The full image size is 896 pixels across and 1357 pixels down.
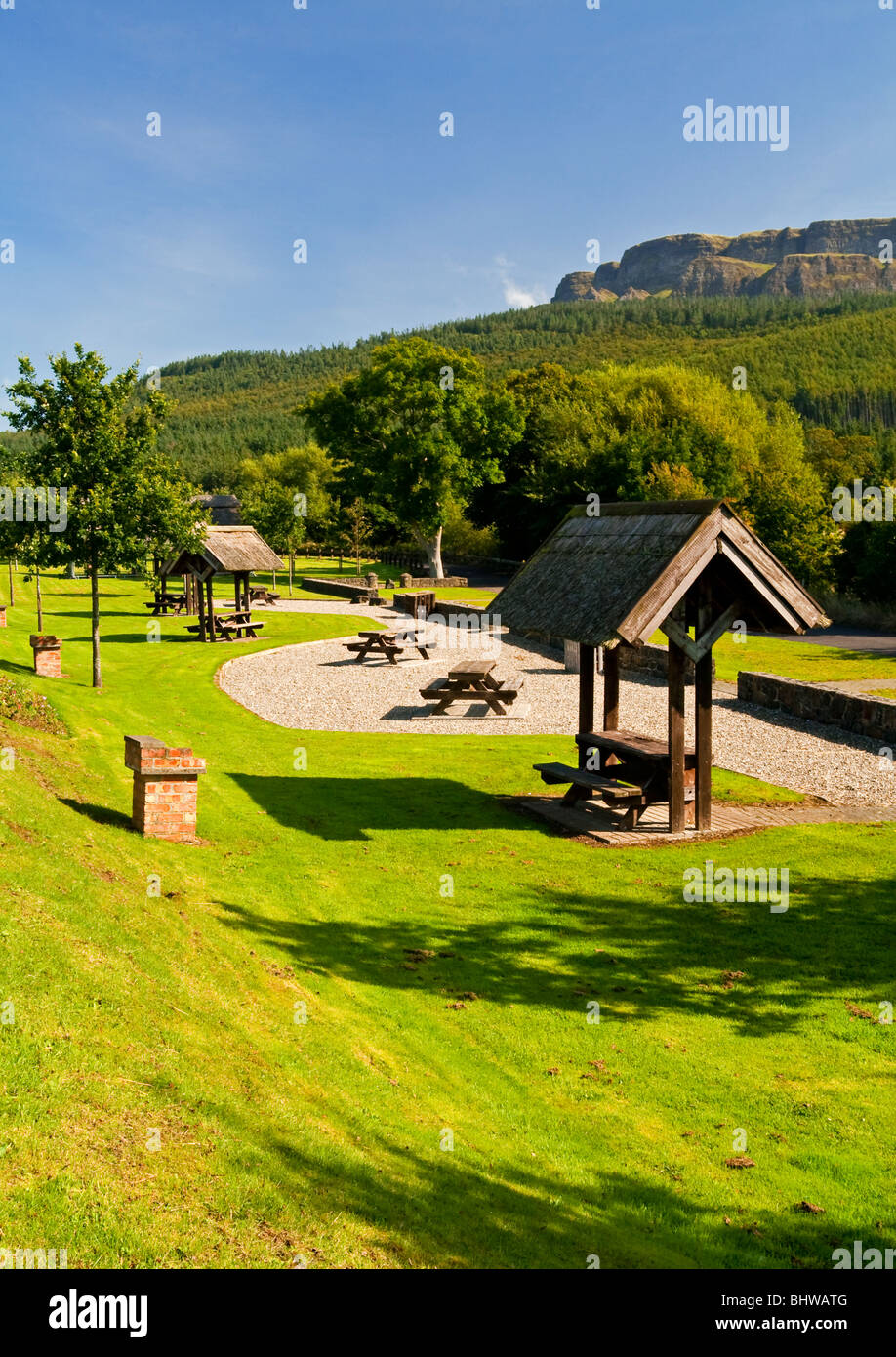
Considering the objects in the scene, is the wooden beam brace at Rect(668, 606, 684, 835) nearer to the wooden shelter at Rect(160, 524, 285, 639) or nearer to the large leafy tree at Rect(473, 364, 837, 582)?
the wooden shelter at Rect(160, 524, 285, 639)

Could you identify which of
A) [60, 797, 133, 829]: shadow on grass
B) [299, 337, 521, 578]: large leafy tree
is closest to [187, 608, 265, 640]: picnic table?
[299, 337, 521, 578]: large leafy tree

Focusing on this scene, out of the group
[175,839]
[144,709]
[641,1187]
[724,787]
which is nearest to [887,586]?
[724,787]

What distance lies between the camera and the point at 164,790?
11.5 metres

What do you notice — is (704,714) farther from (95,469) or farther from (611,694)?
(95,469)

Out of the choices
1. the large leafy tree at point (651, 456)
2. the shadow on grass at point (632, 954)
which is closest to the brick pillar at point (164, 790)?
the shadow on grass at point (632, 954)

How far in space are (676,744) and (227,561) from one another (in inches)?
1016

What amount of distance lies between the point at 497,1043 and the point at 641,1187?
2006 mm

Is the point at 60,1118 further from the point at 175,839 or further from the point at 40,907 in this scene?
the point at 175,839

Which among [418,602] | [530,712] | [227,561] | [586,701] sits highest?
[227,561]

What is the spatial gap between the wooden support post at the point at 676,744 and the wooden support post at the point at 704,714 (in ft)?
1.03

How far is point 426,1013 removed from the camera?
8438mm

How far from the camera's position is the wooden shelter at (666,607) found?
13.0m

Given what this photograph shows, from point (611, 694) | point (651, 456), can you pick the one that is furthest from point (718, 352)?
point (611, 694)

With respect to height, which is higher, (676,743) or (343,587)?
(343,587)
